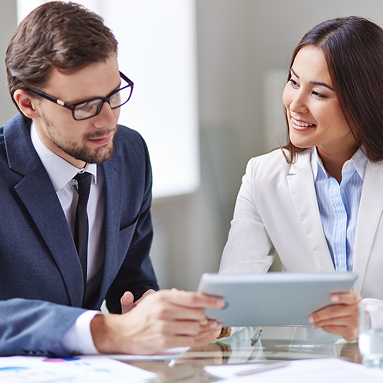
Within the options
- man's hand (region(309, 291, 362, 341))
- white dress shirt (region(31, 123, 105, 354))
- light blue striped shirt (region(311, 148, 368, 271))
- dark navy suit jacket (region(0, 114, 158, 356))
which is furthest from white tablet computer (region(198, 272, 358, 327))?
light blue striped shirt (region(311, 148, 368, 271))

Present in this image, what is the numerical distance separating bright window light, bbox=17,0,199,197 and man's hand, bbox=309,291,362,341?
82.6 inches

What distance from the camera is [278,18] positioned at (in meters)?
3.68

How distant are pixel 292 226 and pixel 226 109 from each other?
206 centimetres

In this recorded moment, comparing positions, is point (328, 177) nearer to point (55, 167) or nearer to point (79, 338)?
point (55, 167)

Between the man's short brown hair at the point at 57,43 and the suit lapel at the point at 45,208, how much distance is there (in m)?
0.20

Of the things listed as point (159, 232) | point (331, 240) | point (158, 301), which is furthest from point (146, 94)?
point (158, 301)

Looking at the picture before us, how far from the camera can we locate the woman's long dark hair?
1738 mm

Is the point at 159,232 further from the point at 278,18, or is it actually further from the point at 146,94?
the point at 278,18

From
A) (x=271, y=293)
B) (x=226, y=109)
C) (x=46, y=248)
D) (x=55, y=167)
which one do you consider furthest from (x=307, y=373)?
(x=226, y=109)

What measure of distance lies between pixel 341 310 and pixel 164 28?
2578 mm

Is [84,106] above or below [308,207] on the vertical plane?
above

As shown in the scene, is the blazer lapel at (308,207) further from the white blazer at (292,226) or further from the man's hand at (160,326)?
the man's hand at (160,326)

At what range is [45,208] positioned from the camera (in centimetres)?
144

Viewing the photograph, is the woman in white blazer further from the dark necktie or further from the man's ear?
the man's ear
